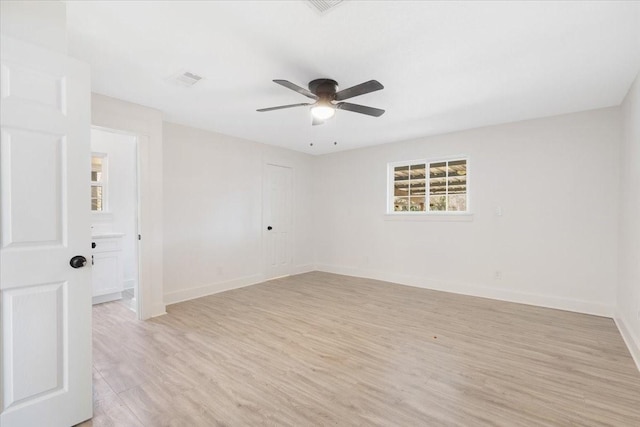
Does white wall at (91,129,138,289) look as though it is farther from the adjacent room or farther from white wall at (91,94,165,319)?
white wall at (91,94,165,319)

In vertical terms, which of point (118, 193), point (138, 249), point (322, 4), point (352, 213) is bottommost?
point (138, 249)

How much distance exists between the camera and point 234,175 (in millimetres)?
4922

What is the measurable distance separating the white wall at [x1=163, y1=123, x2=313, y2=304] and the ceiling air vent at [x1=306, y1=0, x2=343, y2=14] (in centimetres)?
310

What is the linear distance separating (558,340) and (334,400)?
2464mm

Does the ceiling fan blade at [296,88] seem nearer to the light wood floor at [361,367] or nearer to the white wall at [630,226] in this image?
the light wood floor at [361,367]

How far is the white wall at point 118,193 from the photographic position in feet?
15.0

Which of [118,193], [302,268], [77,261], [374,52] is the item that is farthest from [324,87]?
[302,268]

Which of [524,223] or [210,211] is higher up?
[210,211]

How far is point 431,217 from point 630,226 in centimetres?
236

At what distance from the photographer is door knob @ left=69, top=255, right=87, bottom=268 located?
174 centimetres

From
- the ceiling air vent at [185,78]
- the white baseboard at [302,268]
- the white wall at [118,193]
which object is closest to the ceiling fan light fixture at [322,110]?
the ceiling air vent at [185,78]

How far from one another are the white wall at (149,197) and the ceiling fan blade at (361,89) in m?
2.39

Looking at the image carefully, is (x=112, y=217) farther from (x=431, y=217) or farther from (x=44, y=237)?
(x=431, y=217)

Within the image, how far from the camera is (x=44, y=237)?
65.9 inches
